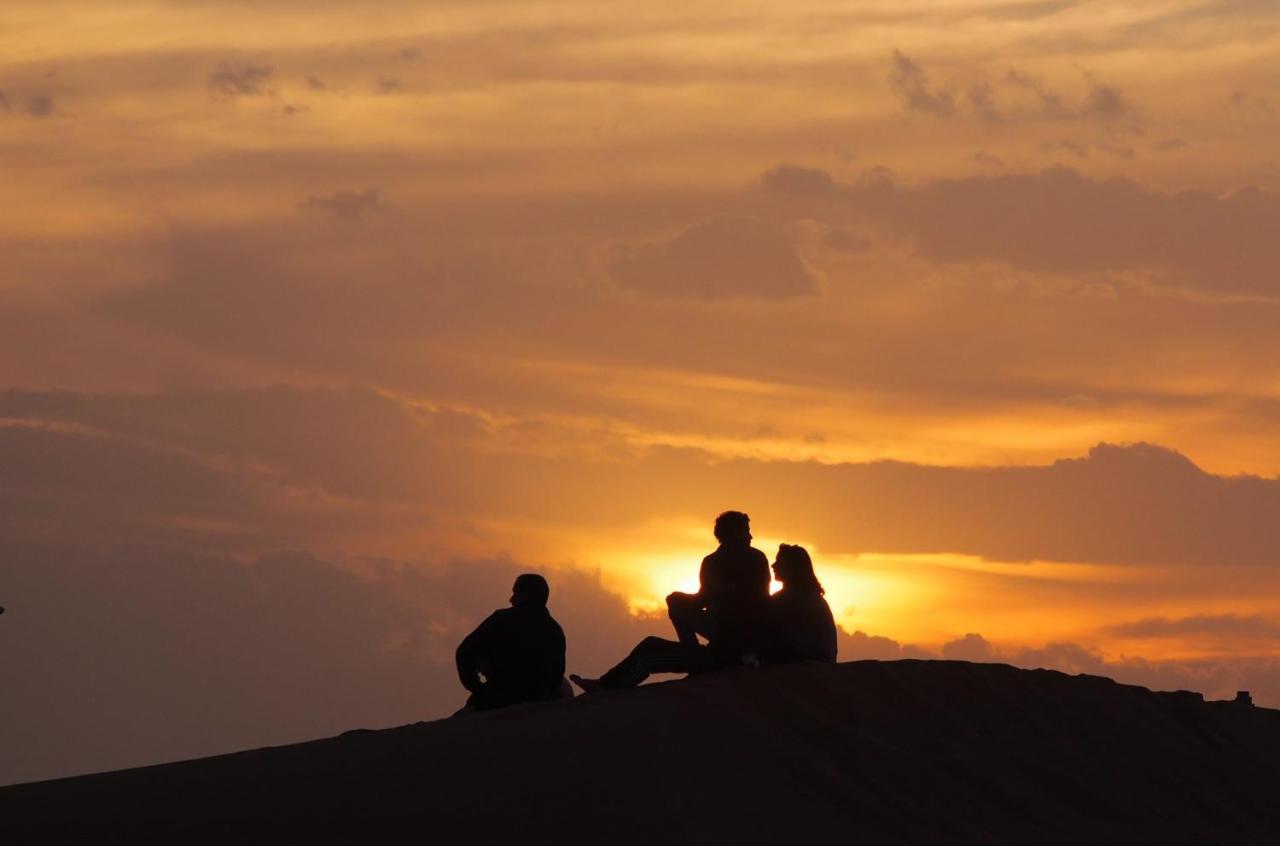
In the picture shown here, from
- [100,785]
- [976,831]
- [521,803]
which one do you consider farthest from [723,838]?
[100,785]

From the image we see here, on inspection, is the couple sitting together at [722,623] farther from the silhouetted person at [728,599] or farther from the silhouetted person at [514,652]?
the silhouetted person at [514,652]

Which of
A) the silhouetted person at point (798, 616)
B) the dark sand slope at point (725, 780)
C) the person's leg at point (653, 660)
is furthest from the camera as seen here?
the silhouetted person at point (798, 616)

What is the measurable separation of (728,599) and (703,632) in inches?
14.7

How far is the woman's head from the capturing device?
16047 mm

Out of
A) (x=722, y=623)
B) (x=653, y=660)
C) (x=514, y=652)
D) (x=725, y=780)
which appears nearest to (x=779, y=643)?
(x=722, y=623)

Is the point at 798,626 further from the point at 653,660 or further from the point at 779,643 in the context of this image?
the point at 653,660

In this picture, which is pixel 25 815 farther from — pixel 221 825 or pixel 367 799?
pixel 367 799

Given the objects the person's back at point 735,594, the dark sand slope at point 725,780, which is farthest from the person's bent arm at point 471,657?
the person's back at point 735,594

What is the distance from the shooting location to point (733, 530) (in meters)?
15.7

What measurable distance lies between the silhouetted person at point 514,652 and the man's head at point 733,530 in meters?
1.64

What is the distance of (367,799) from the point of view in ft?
42.1

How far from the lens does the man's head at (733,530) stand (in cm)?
1571

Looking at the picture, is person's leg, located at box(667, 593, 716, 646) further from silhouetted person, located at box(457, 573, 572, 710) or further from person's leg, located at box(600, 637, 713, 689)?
silhouetted person, located at box(457, 573, 572, 710)

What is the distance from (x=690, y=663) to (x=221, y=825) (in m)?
4.53
